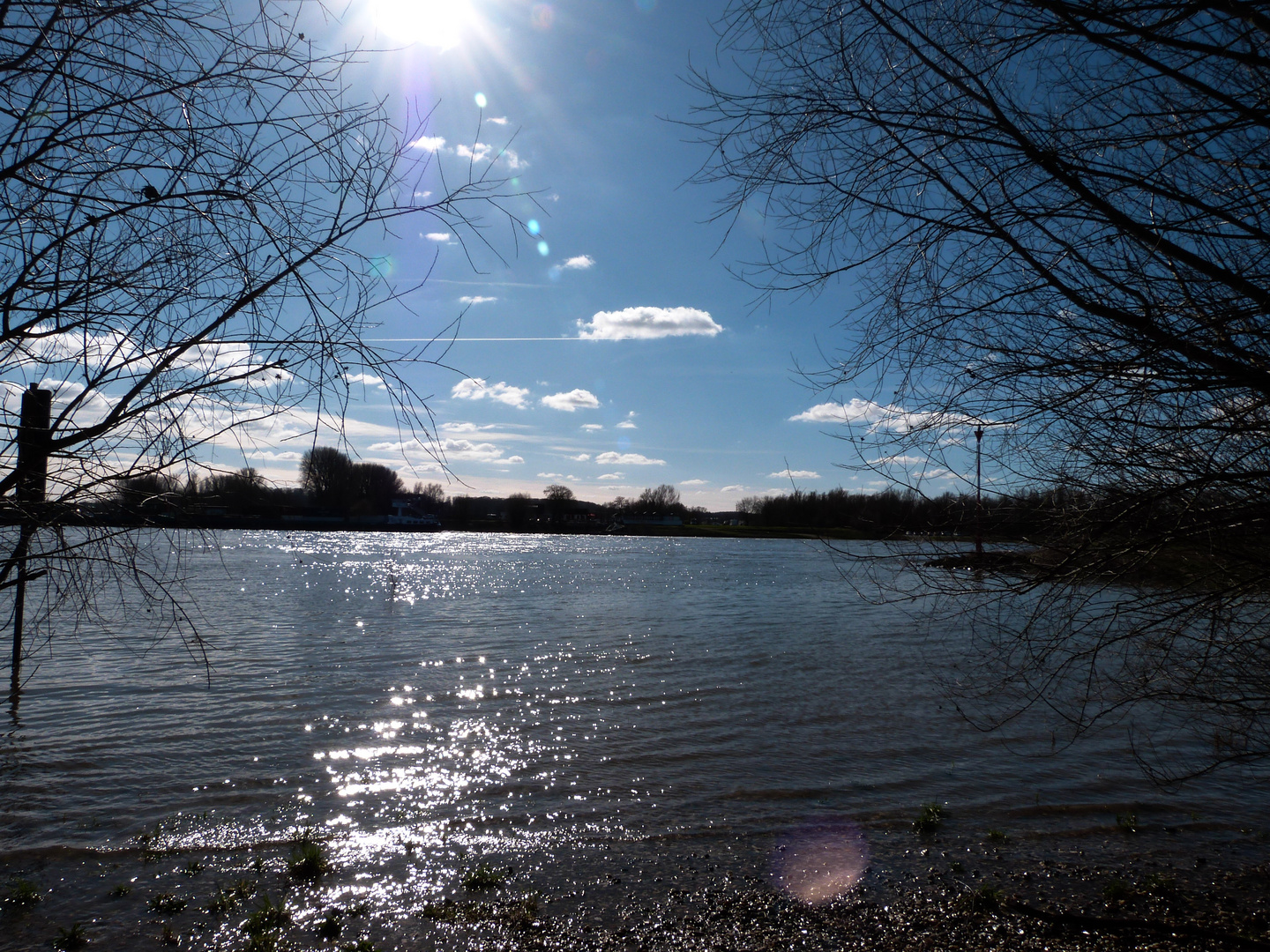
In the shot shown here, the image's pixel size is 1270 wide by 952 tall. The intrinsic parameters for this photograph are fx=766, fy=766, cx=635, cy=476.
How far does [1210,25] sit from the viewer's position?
294 centimetres

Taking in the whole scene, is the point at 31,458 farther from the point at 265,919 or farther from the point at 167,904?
the point at 167,904

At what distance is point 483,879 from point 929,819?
4932 millimetres

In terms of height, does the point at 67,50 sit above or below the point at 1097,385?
above

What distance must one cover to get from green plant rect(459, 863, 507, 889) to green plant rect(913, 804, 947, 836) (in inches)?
178

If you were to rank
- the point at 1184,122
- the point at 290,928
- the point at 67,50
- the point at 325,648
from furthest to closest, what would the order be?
the point at 325,648, the point at 290,928, the point at 1184,122, the point at 67,50

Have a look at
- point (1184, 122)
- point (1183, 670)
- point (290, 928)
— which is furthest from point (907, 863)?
point (1184, 122)

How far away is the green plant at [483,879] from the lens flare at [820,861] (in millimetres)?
2553

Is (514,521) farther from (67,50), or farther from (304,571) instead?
(67,50)

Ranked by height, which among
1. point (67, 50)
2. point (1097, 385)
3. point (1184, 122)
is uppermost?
point (1184, 122)

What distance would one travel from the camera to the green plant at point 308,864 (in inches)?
281

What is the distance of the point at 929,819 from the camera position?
858cm

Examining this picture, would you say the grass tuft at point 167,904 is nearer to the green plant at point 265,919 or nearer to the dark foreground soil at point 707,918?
the dark foreground soil at point 707,918

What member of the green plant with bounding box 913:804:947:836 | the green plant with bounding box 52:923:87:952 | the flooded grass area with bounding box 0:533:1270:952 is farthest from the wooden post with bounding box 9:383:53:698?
the green plant with bounding box 913:804:947:836

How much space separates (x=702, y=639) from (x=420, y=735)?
42.1 feet
